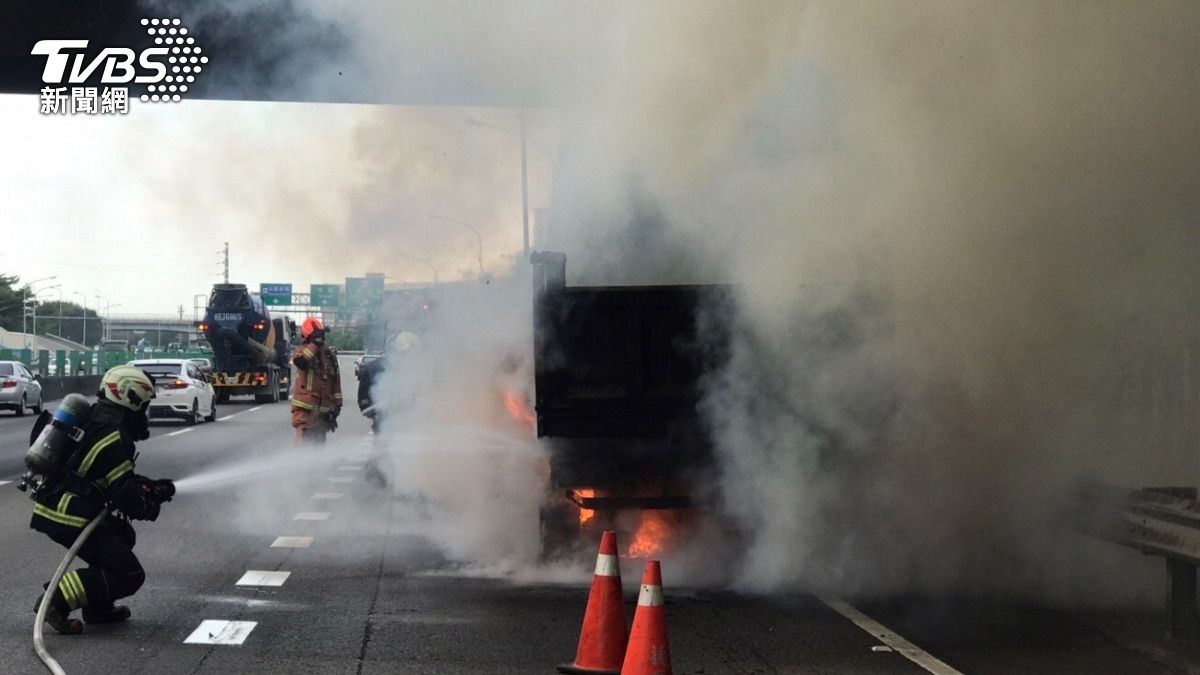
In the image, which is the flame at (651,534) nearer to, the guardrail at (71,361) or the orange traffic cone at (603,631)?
the orange traffic cone at (603,631)

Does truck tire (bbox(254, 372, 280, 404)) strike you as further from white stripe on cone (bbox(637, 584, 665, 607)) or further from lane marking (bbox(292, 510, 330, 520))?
white stripe on cone (bbox(637, 584, 665, 607))

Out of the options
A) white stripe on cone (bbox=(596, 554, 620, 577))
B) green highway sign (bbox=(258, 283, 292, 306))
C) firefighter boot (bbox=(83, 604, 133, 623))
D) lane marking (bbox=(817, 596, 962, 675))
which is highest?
green highway sign (bbox=(258, 283, 292, 306))

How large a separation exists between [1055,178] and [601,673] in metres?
3.79

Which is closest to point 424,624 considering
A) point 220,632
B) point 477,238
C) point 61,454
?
point 220,632

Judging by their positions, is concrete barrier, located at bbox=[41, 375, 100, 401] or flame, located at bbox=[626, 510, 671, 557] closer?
flame, located at bbox=[626, 510, 671, 557]

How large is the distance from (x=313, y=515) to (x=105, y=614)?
4960mm

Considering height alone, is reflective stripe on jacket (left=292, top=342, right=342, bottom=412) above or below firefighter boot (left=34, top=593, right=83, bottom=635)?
above

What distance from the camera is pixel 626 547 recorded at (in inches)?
323

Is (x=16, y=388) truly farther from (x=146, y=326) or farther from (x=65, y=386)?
(x=146, y=326)

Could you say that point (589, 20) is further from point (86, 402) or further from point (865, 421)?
point (86, 402)

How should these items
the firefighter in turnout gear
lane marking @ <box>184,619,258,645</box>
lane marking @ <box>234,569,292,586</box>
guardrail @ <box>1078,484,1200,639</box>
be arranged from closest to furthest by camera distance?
guardrail @ <box>1078,484,1200,639</box>
lane marking @ <box>184,619,258,645</box>
the firefighter in turnout gear
lane marking @ <box>234,569,292,586</box>

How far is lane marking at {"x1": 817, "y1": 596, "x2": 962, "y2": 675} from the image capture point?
5.79m

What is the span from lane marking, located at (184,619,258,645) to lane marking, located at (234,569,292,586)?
1.17 metres

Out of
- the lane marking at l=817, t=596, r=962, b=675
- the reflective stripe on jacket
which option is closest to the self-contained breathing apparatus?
the lane marking at l=817, t=596, r=962, b=675
